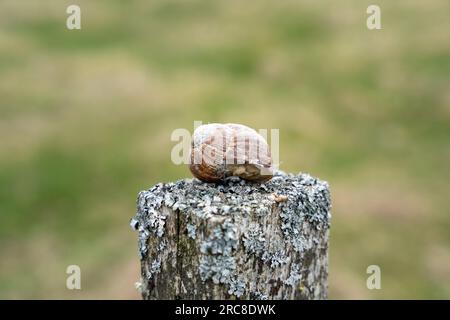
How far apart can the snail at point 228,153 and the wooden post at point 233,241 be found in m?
0.12

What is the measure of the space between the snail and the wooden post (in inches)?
4.9

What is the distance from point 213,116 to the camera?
16031 mm

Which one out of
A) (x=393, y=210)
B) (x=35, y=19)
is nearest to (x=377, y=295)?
(x=393, y=210)

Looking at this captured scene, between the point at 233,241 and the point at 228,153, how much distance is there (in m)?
0.81

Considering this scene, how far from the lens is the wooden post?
A: 416 centimetres

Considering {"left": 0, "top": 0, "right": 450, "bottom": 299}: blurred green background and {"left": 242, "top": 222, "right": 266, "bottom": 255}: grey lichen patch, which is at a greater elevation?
{"left": 0, "top": 0, "right": 450, "bottom": 299}: blurred green background

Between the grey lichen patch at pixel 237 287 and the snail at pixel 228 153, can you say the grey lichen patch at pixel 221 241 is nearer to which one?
the grey lichen patch at pixel 237 287

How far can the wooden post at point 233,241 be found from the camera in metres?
4.16

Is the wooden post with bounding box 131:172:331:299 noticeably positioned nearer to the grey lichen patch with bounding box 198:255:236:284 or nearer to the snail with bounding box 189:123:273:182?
the grey lichen patch with bounding box 198:255:236:284

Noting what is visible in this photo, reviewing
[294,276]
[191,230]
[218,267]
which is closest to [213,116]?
[294,276]

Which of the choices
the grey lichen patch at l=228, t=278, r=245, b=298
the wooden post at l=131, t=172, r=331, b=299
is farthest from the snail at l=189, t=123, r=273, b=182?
the grey lichen patch at l=228, t=278, r=245, b=298

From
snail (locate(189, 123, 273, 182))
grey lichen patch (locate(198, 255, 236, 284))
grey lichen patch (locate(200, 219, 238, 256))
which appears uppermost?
snail (locate(189, 123, 273, 182))

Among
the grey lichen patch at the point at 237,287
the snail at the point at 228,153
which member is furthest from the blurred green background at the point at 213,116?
the grey lichen patch at the point at 237,287

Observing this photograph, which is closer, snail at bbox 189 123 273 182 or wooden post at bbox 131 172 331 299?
wooden post at bbox 131 172 331 299
